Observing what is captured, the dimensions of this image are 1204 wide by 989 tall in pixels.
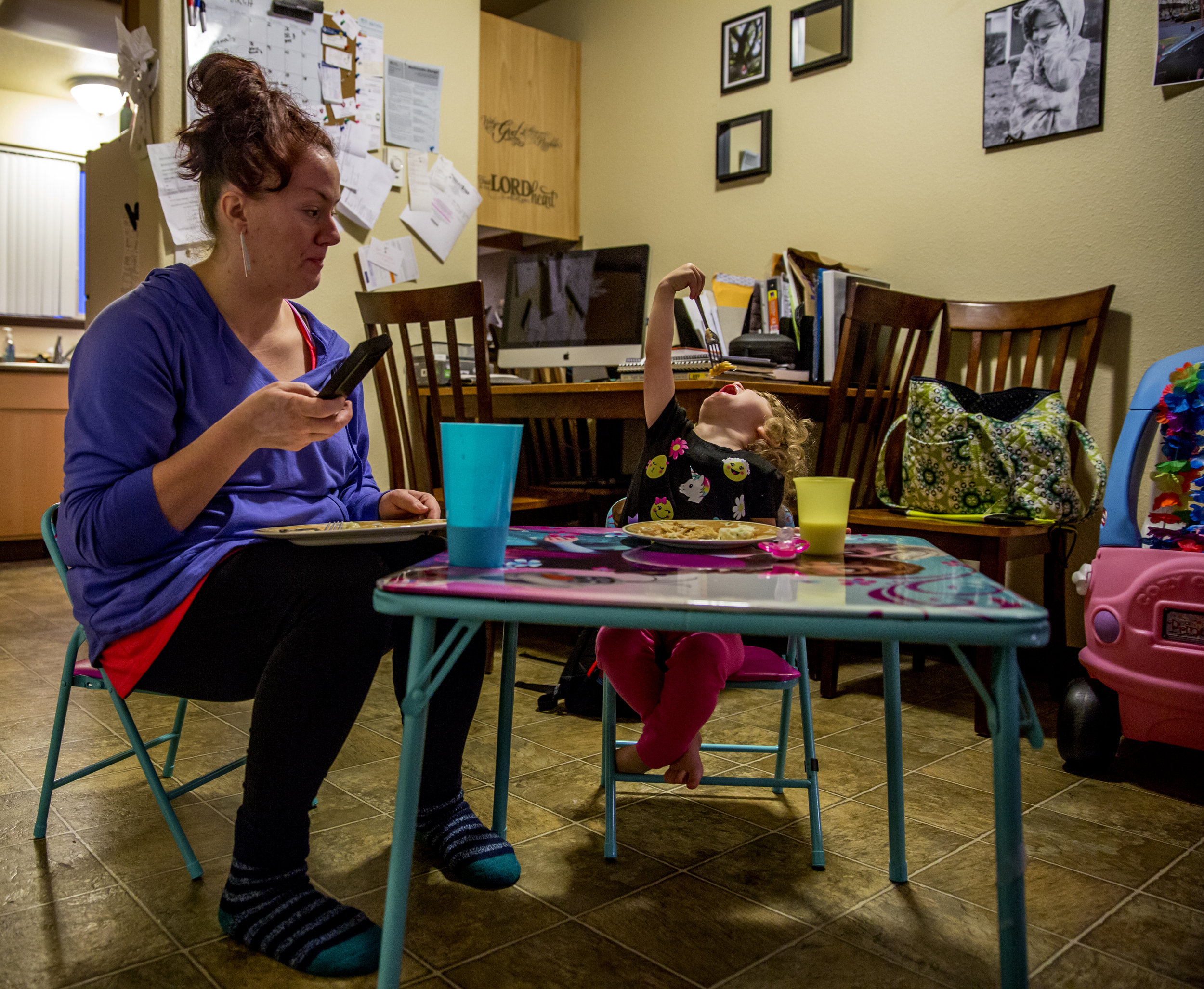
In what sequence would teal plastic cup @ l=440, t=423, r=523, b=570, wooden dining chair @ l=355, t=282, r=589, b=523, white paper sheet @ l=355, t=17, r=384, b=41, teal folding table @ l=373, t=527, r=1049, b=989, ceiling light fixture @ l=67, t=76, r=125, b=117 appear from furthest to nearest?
ceiling light fixture @ l=67, t=76, r=125, b=117, white paper sheet @ l=355, t=17, r=384, b=41, wooden dining chair @ l=355, t=282, r=589, b=523, teal plastic cup @ l=440, t=423, r=523, b=570, teal folding table @ l=373, t=527, r=1049, b=989

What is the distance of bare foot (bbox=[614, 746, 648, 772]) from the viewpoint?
1.39 meters

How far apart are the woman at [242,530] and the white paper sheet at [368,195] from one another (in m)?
1.53

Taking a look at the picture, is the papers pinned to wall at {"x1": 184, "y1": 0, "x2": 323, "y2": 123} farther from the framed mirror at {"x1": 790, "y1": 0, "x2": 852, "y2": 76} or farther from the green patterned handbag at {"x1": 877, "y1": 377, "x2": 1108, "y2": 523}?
the green patterned handbag at {"x1": 877, "y1": 377, "x2": 1108, "y2": 523}

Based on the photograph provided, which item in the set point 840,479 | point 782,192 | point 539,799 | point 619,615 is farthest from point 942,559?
point 782,192

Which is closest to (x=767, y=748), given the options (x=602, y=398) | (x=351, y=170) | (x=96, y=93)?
(x=602, y=398)

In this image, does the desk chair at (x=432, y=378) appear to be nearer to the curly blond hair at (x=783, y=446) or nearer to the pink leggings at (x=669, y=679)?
the curly blond hair at (x=783, y=446)

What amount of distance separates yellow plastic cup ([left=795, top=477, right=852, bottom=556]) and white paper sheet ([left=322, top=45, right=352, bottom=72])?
228 cm

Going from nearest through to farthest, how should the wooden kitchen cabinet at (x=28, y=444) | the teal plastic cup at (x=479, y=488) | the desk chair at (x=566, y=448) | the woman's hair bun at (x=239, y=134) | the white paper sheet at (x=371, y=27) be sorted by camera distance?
1. the teal plastic cup at (x=479, y=488)
2. the woman's hair bun at (x=239, y=134)
3. the white paper sheet at (x=371, y=27)
4. the desk chair at (x=566, y=448)
5. the wooden kitchen cabinet at (x=28, y=444)

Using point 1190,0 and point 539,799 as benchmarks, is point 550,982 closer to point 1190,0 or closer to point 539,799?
point 539,799

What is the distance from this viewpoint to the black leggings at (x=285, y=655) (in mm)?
1034

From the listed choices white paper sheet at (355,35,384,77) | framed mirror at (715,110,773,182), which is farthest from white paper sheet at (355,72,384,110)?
framed mirror at (715,110,773,182)

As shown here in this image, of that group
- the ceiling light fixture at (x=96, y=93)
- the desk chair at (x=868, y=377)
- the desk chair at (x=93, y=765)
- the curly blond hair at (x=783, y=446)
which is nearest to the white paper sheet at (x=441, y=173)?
the desk chair at (x=868, y=377)

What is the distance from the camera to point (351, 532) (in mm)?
994

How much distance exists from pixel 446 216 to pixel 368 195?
0.30 m
